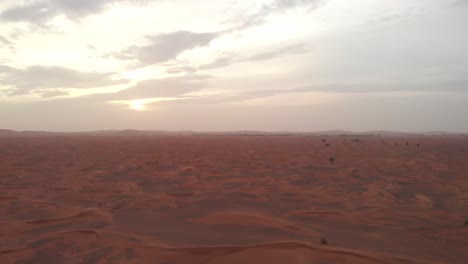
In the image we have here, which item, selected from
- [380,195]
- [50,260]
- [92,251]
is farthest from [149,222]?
[380,195]

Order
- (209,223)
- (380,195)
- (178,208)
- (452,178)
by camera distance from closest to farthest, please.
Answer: (209,223)
(178,208)
(380,195)
(452,178)

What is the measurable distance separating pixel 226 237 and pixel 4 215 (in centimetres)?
502

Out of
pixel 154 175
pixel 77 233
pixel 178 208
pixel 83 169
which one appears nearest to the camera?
pixel 77 233

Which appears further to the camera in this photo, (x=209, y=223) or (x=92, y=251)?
(x=209, y=223)

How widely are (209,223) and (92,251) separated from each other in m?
2.36

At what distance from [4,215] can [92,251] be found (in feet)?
11.6

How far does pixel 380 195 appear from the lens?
9.14 m

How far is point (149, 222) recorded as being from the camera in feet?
21.6

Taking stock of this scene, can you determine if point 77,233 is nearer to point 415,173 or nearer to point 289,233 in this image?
point 289,233

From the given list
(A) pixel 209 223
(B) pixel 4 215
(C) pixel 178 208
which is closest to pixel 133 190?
(C) pixel 178 208

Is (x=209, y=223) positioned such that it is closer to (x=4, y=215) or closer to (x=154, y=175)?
(x=4, y=215)

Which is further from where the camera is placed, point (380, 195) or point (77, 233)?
point (380, 195)

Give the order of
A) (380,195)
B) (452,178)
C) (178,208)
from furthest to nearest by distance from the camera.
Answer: (452,178) → (380,195) → (178,208)

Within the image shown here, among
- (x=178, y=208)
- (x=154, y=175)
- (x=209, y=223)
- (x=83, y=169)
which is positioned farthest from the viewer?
(x=83, y=169)
